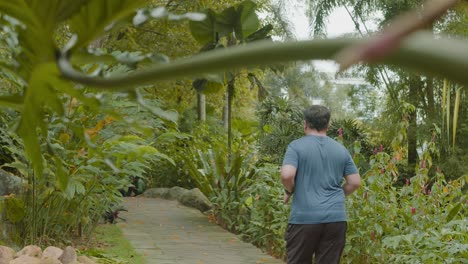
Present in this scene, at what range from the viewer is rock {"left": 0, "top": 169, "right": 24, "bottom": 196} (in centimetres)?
677

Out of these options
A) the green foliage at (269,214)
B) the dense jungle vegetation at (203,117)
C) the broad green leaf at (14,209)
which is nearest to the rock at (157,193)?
the dense jungle vegetation at (203,117)

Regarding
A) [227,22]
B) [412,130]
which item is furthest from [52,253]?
[412,130]

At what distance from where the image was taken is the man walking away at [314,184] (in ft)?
16.0

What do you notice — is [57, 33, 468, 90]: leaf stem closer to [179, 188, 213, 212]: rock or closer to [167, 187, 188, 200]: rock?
[179, 188, 213, 212]: rock

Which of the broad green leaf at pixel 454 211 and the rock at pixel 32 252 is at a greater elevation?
the broad green leaf at pixel 454 211

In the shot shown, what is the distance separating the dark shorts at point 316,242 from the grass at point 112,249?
2.23 meters

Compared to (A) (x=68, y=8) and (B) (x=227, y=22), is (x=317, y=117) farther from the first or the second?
(B) (x=227, y=22)

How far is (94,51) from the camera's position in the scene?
599 millimetres

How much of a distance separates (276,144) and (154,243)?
5.95m

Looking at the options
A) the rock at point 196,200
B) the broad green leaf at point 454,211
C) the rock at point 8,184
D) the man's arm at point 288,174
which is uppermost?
the man's arm at point 288,174

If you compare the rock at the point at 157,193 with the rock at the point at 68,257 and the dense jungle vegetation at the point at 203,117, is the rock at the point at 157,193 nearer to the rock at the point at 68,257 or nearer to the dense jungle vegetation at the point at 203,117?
the dense jungle vegetation at the point at 203,117

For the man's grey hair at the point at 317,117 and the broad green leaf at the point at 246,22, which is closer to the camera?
the man's grey hair at the point at 317,117

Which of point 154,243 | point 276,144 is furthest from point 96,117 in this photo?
point 276,144

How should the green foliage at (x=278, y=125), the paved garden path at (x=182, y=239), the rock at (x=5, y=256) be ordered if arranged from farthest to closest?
1. the green foliage at (x=278, y=125)
2. the paved garden path at (x=182, y=239)
3. the rock at (x=5, y=256)
